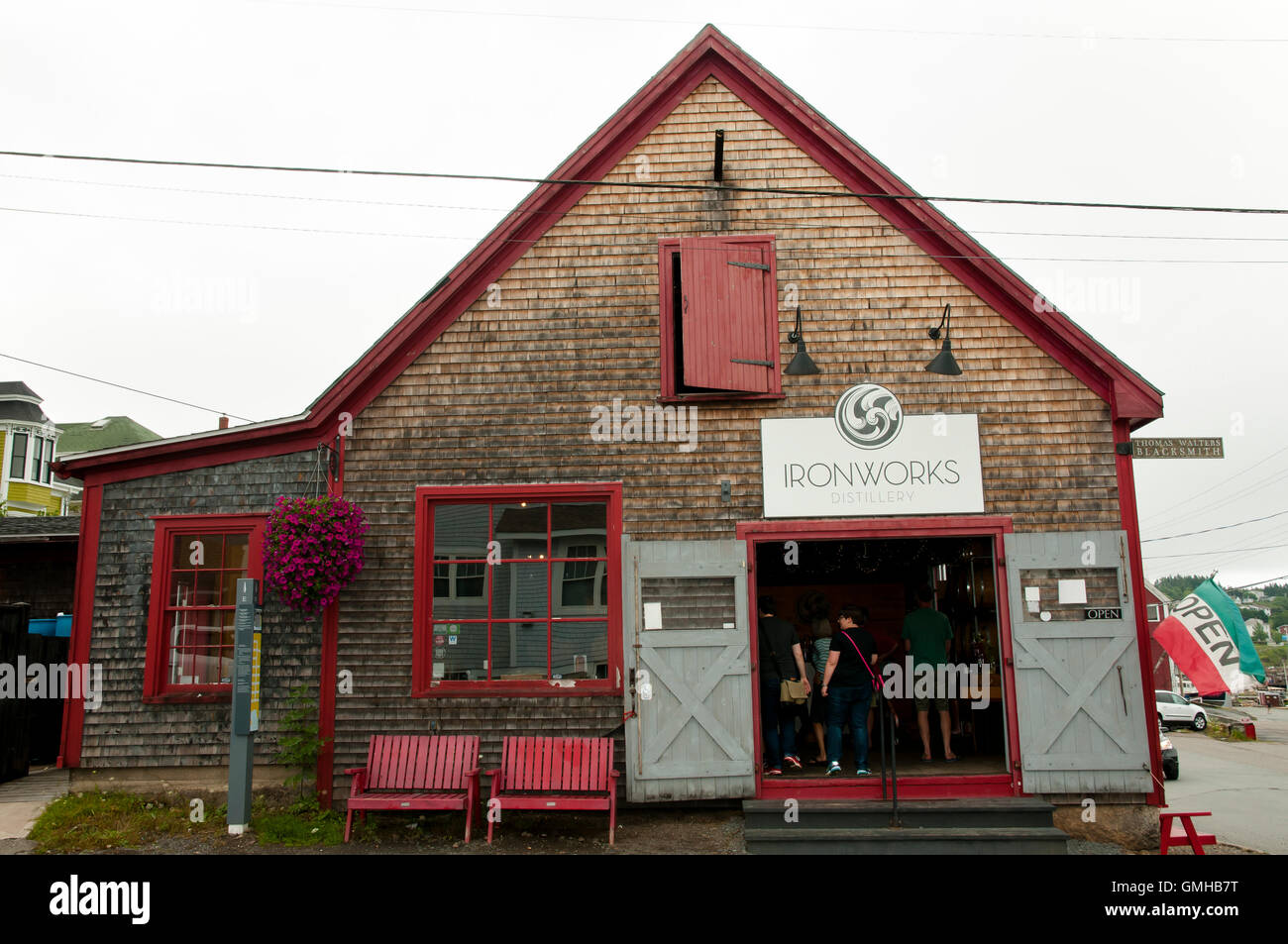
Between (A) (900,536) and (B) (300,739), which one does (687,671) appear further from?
(B) (300,739)

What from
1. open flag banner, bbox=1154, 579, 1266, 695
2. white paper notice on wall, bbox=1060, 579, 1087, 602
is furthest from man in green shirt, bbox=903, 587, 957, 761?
open flag banner, bbox=1154, 579, 1266, 695

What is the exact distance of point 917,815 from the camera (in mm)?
8641

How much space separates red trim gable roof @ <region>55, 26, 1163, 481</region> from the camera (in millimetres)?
9688

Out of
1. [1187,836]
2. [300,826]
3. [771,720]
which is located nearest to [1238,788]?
[1187,836]

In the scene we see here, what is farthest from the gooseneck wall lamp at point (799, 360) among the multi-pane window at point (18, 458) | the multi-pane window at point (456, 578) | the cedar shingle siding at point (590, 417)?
the multi-pane window at point (18, 458)

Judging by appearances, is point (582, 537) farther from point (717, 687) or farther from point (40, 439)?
point (40, 439)

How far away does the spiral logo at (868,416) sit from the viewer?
377 inches

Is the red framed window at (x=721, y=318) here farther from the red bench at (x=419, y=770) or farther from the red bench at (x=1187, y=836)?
the red bench at (x=1187, y=836)

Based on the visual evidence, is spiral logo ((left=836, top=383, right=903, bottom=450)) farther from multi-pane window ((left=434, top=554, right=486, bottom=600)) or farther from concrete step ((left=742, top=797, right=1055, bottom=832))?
multi-pane window ((left=434, top=554, right=486, bottom=600))

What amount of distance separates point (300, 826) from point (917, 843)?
5.72 metres

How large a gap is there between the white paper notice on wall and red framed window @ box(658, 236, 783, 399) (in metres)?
3.47

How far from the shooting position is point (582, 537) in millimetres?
9773

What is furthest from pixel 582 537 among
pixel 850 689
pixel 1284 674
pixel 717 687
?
pixel 1284 674
